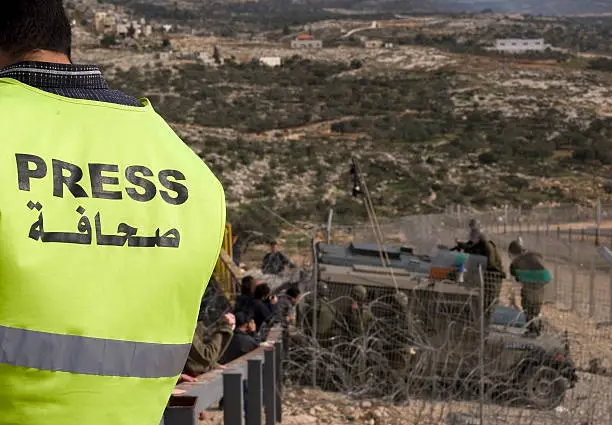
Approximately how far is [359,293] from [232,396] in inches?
160

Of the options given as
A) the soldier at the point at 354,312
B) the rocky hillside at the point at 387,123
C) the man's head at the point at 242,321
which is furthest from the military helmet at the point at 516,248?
the rocky hillside at the point at 387,123

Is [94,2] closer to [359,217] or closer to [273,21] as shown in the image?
[273,21]

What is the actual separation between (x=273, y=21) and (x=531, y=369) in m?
99.7

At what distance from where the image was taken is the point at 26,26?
5.50 ft

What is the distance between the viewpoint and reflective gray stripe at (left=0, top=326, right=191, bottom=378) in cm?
149

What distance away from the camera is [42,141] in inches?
60.9

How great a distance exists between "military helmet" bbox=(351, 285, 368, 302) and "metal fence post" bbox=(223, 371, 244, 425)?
399cm

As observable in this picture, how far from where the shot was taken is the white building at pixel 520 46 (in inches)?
2502

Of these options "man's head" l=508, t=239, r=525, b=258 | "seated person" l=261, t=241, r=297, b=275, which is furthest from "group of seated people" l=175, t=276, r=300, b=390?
"man's head" l=508, t=239, r=525, b=258

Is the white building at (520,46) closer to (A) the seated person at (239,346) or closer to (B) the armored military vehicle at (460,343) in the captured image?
(B) the armored military vehicle at (460,343)

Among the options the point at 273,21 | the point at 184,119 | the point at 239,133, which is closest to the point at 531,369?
the point at 239,133

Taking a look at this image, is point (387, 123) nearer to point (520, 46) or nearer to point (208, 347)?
point (520, 46)

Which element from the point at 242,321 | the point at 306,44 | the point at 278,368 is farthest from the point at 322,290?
the point at 306,44

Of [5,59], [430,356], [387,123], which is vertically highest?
[5,59]
